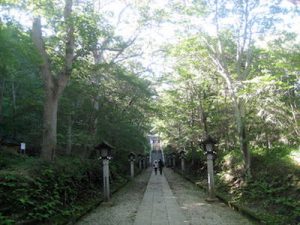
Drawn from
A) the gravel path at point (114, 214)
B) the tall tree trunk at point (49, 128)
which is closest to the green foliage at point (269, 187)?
the gravel path at point (114, 214)

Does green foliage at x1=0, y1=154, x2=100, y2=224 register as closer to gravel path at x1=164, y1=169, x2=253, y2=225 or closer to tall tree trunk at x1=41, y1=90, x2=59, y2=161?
tall tree trunk at x1=41, y1=90, x2=59, y2=161

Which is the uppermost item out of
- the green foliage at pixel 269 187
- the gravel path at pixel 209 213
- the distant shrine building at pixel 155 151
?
the distant shrine building at pixel 155 151

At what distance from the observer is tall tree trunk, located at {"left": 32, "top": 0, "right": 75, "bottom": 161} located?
13.3 meters

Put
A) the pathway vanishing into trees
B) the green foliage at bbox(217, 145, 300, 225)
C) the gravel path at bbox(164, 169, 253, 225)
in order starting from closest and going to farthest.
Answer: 1. the green foliage at bbox(217, 145, 300, 225)
2. the gravel path at bbox(164, 169, 253, 225)
3. the pathway vanishing into trees

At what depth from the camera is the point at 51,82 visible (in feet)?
45.2

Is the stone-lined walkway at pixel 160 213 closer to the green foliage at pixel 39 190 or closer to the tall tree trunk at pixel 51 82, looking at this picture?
the green foliage at pixel 39 190

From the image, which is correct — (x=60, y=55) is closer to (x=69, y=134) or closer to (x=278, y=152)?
(x=69, y=134)

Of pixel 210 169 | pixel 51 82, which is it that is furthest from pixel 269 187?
pixel 51 82

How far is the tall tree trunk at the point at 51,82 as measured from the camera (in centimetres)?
1329

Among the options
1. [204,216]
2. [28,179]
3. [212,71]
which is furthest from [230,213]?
[212,71]

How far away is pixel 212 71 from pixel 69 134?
29.3 ft

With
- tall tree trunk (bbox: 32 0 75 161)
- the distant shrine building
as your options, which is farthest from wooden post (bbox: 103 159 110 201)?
the distant shrine building

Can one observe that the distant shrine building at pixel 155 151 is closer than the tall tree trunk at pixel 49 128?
No

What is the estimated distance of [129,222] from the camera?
1017cm
